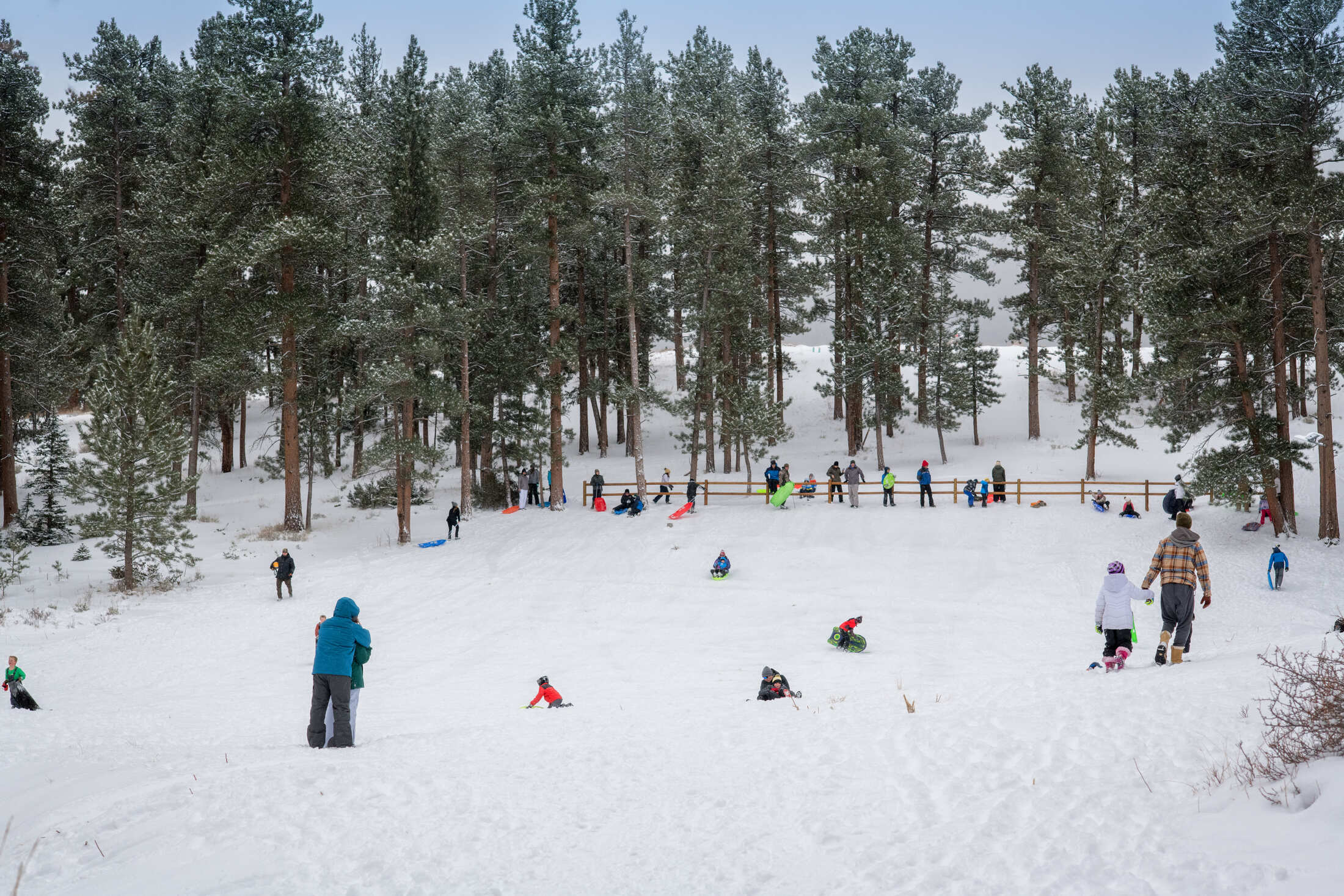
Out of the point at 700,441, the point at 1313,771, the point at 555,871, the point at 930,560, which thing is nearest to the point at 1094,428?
the point at 930,560

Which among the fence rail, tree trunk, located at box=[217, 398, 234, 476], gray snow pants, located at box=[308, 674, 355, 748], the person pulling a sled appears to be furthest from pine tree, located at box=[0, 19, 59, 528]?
gray snow pants, located at box=[308, 674, 355, 748]

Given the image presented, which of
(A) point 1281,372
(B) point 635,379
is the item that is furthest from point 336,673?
(A) point 1281,372

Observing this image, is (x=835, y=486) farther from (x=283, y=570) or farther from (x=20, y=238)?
(x=20, y=238)

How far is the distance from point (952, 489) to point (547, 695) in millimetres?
23011

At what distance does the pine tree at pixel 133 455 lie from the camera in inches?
854

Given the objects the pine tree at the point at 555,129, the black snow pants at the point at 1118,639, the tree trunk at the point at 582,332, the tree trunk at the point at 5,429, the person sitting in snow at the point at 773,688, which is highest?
the pine tree at the point at 555,129

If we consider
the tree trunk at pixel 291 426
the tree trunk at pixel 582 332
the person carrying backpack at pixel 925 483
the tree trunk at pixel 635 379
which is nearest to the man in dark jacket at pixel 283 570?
the tree trunk at pixel 291 426

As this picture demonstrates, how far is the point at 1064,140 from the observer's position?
3512 centimetres

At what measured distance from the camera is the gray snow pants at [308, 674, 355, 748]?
28.5ft

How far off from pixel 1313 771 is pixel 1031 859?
183cm

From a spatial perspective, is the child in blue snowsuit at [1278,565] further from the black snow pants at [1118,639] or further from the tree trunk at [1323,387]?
the black snow pants at [1118,639]

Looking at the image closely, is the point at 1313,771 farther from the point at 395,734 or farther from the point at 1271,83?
the point at 1271,83

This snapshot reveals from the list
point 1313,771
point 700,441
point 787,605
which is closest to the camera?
point 1313,771

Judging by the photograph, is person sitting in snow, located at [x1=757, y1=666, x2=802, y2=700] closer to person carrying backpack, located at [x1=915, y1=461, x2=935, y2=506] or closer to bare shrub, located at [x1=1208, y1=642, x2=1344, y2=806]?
bare shrub, located at [x1=1208, y1=642, x2=1344, y2=806]
